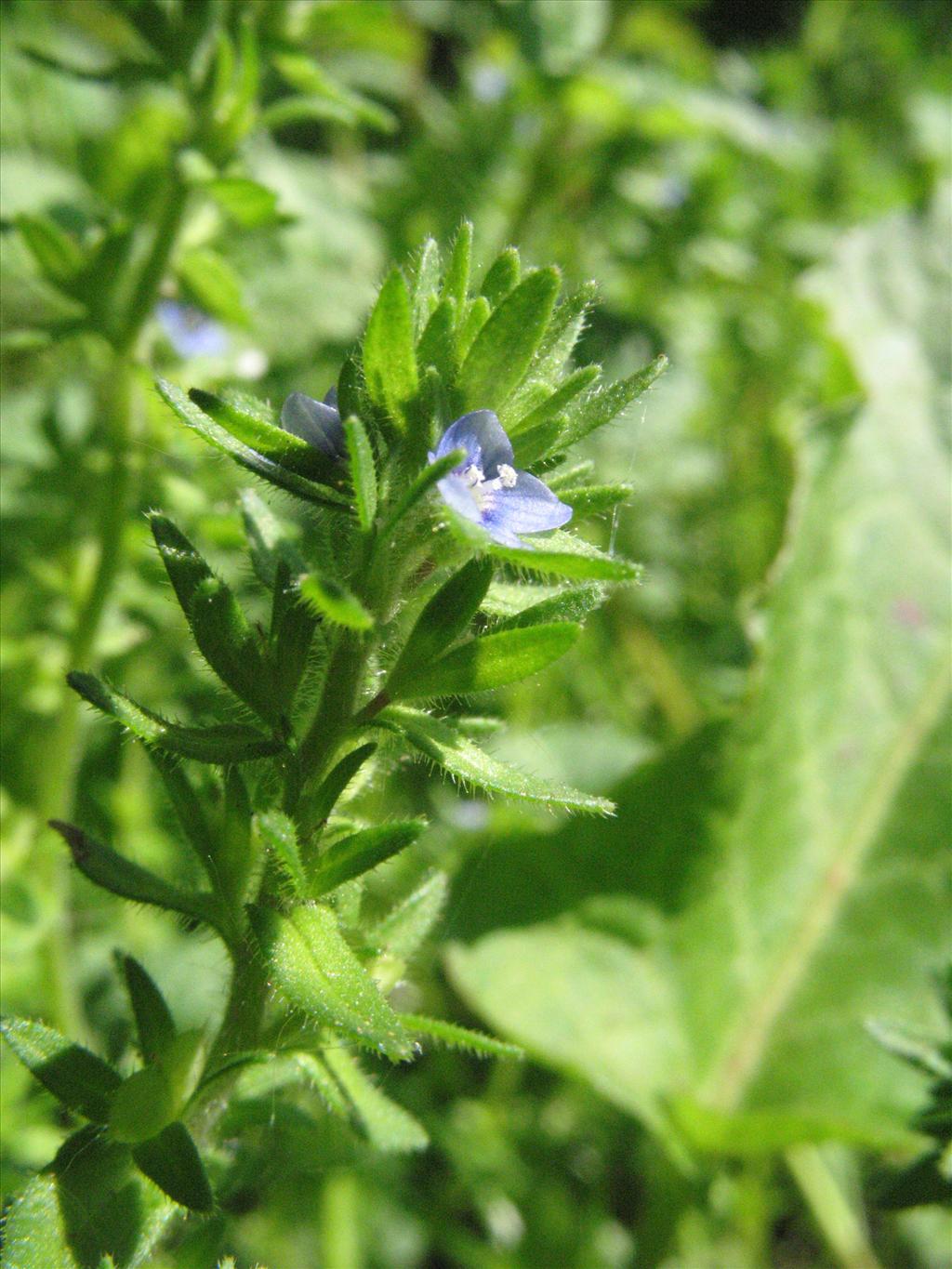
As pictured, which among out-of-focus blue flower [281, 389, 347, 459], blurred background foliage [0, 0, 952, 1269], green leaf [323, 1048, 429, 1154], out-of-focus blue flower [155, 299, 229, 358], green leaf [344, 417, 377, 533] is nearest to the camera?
green leaf [344, 417, 377, 533]

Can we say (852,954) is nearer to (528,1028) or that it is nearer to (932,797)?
(932,797)

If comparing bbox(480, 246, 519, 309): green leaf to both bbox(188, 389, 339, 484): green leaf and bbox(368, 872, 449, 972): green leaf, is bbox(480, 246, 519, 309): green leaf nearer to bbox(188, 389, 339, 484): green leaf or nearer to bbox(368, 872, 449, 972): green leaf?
bbox(188, 389, 339, 484): green leaf

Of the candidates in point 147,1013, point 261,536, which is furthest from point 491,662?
point 147,1013

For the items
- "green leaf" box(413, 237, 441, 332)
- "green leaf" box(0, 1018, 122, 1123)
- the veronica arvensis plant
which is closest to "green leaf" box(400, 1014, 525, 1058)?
the veronica arvensis plant

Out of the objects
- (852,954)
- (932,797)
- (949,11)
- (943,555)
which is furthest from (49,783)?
(949,11)

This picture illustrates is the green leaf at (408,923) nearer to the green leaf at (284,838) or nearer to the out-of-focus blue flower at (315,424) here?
the green leaf at (284,838)

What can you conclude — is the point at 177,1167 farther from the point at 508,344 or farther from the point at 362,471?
the point at 508,344

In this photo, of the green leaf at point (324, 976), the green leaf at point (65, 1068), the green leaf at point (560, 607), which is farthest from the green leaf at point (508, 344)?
the green leaf at point (65, 1068)
